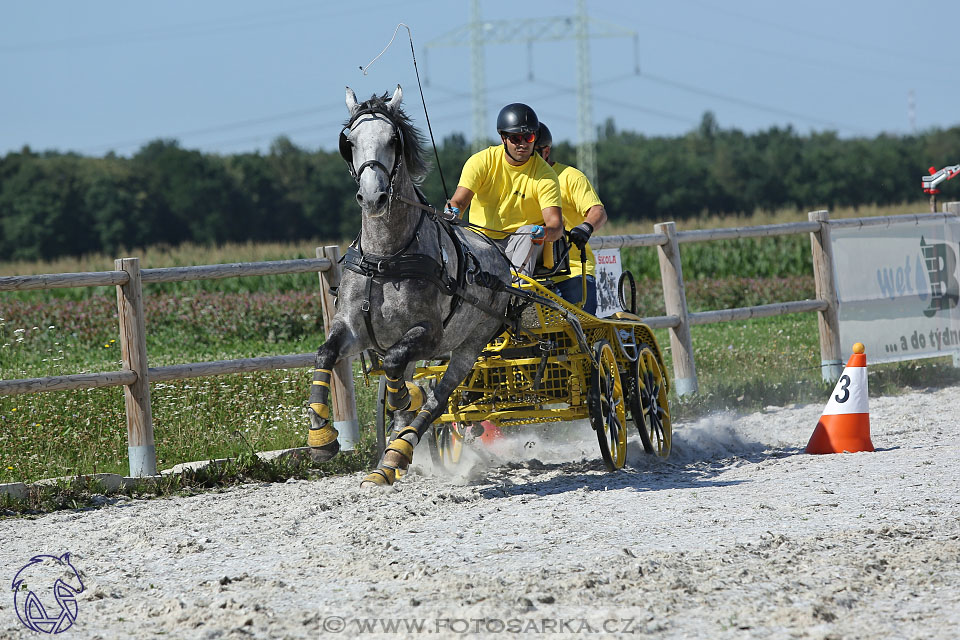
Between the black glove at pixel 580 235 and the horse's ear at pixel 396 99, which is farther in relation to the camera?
the black glove at pixel 580 235

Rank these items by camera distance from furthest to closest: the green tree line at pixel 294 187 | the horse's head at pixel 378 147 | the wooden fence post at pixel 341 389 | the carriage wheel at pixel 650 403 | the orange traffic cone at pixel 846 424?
1. the green tree line at pixel 294 187
2. the wooden fence post at pixel 341 389
3. the orange traffic cone at pixel 846 424
4. the carriage wheel at pixel 650 403
5. the horse's head at pixel 378 147

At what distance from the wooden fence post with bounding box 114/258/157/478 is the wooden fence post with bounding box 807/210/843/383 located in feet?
22.3

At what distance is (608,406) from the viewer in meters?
7.06

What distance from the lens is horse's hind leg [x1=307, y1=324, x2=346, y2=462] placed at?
574cm

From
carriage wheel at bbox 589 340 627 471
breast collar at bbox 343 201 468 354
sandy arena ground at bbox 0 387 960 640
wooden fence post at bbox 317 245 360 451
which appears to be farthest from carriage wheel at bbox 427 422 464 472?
breast collar at bbox 343 201 468 354

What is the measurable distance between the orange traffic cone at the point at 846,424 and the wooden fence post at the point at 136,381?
438 cm

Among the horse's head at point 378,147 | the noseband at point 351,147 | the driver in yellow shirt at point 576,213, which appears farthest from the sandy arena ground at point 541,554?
the noseband at point 351,147

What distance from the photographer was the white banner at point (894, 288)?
11.4m

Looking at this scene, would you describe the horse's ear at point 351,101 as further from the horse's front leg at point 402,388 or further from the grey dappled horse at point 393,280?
the horse's front leg at point 402,388

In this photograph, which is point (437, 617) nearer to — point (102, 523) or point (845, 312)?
point (102, 523)

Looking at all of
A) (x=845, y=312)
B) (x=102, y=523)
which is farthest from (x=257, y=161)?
(x=102, y=523)

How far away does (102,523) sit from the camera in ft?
19.8

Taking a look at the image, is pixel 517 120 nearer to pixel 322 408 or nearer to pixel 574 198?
pixel 574 198

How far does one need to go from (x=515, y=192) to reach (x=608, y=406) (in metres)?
1.46
